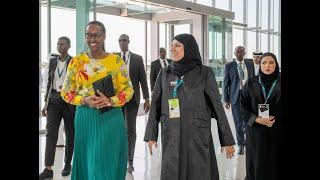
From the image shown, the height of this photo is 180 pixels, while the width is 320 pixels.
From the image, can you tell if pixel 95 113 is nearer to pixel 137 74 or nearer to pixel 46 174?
pixel 46 174

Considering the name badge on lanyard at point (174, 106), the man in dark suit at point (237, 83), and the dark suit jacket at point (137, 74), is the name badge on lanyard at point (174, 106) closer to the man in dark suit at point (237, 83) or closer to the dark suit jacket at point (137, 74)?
the dark suit jacket at point (137, 74)

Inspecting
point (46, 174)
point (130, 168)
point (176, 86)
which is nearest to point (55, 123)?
point (46, 174)

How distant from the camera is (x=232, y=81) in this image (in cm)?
731

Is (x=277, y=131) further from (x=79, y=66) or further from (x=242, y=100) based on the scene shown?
(x=79, y=66)

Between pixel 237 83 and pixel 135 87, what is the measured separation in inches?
82.0

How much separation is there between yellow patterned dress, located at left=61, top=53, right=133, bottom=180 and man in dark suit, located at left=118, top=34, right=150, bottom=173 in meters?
1.93

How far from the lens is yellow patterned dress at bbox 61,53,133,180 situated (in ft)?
12.1

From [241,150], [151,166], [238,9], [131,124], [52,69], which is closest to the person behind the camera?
[52,69]

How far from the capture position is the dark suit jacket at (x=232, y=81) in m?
7.22

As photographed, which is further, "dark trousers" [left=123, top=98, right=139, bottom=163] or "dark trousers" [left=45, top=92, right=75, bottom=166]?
"dark trousers" [left=123, top=98, right=139, bottom=163]

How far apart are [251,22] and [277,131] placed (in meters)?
14.9

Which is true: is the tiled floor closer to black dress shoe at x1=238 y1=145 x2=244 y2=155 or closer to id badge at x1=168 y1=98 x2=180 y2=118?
black dress shoe at x1=238 y1=145 x2=244 y2=155

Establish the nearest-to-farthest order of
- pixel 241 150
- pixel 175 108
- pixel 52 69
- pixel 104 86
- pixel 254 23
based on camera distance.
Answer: pixel 175 108 < pixel 104 86 < pixel 52 69 < pixel 241 150 < pixel 254 23

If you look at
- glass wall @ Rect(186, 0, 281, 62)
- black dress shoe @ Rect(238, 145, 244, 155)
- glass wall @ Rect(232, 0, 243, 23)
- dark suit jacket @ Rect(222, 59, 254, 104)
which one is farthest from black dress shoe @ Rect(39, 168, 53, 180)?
glass wall @ Rect(232, 0, 243, 23)
